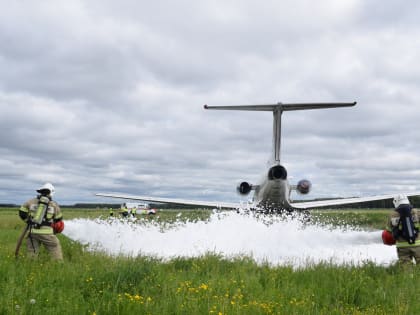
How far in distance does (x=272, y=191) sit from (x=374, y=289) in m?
11.9

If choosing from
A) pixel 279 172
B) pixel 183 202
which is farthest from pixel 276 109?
pixel 183 202

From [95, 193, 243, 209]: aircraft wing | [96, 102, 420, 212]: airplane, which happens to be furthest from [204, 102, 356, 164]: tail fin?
[95, 193, 243, 209]: aircraft wing

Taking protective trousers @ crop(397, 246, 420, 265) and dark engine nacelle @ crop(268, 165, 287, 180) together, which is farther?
dark engine nacelle @ crop(268, 165, 287, 180)

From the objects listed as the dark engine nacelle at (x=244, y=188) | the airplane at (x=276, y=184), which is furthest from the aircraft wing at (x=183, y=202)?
the dark engine nacelle at (x=244, y=188)

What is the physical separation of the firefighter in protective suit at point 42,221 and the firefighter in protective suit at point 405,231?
889 centimetres

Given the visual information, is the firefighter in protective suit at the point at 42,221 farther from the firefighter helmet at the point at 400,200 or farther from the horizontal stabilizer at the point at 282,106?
the horizontal stabilizer at the point at 282,106

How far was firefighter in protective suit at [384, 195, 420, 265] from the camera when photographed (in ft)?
32.9

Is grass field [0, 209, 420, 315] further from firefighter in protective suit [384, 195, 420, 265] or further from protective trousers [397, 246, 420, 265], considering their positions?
firefighter in protective suit [384, 195, 420, 265]

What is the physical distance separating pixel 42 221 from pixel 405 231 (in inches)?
374

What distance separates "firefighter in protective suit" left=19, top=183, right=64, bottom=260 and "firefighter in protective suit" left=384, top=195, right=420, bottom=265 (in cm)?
889

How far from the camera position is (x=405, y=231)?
32.9 feet

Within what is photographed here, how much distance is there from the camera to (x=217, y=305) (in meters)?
6.11

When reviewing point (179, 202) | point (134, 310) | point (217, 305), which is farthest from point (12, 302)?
point (179, 202)

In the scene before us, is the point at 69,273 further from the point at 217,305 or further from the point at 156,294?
the point at 217,305
